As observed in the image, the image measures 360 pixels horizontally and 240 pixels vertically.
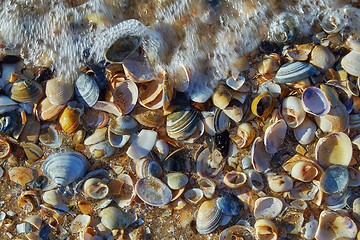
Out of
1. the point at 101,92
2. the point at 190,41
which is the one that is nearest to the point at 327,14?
the point at 190,41

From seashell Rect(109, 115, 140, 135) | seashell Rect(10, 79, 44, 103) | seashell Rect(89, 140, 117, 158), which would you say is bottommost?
seashell Rect(89, 140, 117, 158)

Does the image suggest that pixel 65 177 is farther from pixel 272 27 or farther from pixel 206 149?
pixel 272 27

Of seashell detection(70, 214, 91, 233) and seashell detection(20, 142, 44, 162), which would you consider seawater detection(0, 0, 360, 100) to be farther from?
seashell detection(70, 214, 91, 233)

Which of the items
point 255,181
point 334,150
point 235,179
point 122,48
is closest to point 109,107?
point 122,48

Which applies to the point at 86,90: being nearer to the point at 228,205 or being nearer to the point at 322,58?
the point at 228,205

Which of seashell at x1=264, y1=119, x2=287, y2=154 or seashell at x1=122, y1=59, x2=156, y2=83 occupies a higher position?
seashell at x1=122, y1=59, x2=156, y2=83

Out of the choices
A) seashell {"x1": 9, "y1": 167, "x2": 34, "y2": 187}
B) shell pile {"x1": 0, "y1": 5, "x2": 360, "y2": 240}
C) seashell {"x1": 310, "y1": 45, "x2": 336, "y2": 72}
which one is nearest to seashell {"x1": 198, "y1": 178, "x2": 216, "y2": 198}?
shell pile {"x1": 0, "y1": 5, "x2": 360, "y2": 240}
